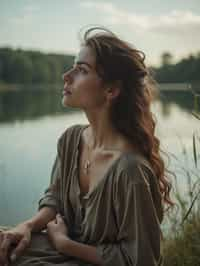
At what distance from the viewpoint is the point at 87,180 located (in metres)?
1.26

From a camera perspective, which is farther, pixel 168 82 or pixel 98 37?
pixel 168 82

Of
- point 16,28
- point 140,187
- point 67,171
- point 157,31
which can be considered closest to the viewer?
point 140,187

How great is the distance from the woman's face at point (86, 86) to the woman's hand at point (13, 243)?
366 millimetres

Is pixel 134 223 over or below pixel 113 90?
below

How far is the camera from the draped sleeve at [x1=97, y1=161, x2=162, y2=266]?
1.07 metres

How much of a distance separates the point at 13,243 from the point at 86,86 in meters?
0.46

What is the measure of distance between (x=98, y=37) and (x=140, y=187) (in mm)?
415

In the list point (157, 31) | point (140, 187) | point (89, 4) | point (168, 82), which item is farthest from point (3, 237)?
point (89, 4)

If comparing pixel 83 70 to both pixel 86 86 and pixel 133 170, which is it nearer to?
pixel 86 86

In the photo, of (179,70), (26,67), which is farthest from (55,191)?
(26,67)

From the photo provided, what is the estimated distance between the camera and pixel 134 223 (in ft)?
3.55

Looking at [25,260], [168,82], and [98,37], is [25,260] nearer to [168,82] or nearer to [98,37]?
[98,37]

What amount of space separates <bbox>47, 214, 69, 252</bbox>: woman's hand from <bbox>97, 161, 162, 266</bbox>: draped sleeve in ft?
0.36

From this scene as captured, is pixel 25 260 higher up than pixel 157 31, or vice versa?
pixel 157 31
